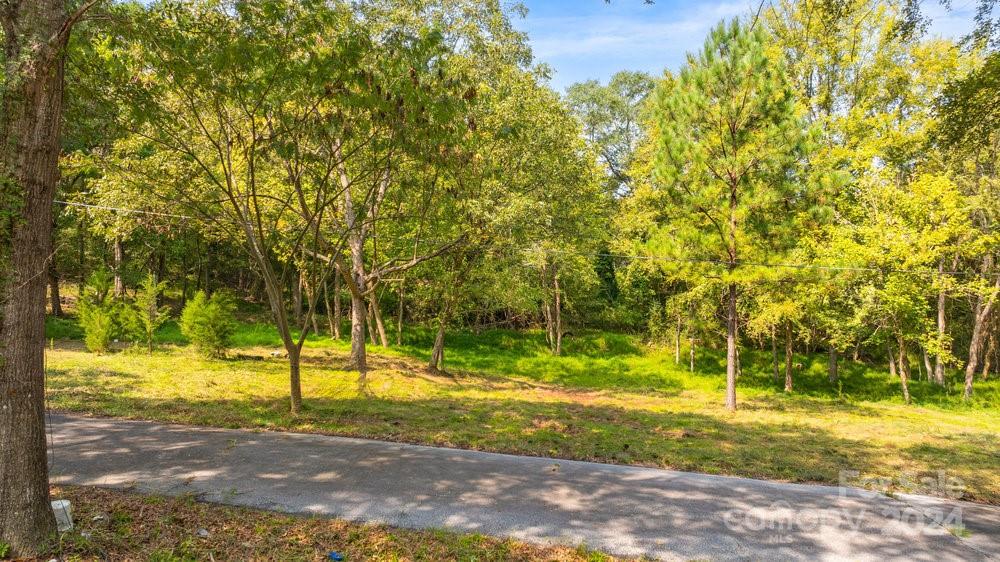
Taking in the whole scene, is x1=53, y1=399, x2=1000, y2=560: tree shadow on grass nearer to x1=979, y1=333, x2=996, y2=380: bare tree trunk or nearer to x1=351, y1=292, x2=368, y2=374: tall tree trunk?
x1=351, y1=292, x2=368, y2=374: tall tree trunk

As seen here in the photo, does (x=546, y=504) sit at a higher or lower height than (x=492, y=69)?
lower

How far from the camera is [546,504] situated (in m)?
4.82

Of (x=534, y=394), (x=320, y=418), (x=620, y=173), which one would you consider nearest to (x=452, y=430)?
(x=320, y=418)

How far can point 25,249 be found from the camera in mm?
3436

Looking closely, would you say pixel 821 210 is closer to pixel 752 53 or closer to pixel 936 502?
pixel 752 53

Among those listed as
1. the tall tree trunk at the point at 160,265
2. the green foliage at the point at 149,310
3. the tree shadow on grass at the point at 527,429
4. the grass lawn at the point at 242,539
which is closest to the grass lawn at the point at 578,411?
the tree shadow on grass at the point at 527,429

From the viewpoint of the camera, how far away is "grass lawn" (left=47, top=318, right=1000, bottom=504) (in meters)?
7.30

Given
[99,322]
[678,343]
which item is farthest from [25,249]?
[678,343]

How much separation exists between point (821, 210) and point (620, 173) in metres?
20.8

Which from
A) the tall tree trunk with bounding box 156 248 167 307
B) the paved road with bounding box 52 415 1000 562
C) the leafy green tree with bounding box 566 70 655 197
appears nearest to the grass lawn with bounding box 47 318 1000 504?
the paved road with bounding box 52 415 1000 562

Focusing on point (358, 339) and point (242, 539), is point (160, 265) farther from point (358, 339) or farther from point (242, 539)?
point (242, 539)

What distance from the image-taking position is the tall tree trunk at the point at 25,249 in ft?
11.0

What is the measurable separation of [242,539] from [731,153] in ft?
41.1

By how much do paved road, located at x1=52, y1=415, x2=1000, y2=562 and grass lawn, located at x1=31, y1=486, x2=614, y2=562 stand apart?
212mm
